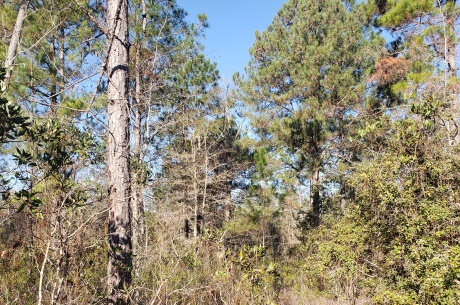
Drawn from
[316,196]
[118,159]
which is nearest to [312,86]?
[316,196]

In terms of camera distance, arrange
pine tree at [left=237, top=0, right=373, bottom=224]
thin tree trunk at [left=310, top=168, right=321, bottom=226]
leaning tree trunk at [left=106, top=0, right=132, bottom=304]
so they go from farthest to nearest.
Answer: thin tree trunk at [left=310, top=168, right=321, bottom=226], pine tree at [left=237, top=0, right=373, bottom=224], leaning tree trunk at [left=106, top=0, right=132, bottom=304]

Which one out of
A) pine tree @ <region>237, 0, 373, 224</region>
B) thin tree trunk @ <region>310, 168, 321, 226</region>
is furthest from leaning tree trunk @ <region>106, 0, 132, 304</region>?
thin tree trunk @ <region>310, 168, 321, 226</region>

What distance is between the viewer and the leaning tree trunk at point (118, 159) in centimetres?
276

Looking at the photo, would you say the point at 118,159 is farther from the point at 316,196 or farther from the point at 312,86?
the point at 316,196

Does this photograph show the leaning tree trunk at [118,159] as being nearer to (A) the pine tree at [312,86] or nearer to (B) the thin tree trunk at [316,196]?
(A) the pine tree at [312,86]

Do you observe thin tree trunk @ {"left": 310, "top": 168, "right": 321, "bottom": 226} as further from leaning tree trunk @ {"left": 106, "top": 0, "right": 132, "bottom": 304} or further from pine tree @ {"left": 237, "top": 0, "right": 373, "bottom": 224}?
leaning tree trunk @ {"left": 106, "top": 0, "right": 132, "bottom": 304}

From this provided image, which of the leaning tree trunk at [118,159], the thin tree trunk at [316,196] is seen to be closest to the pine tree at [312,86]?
the thin tree trunk at [316,196]

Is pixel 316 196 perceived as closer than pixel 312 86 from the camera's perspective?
No

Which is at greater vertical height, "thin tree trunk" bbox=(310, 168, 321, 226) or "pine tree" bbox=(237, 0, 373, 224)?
"pine tree" bbox=(237, 0, 373, 224)

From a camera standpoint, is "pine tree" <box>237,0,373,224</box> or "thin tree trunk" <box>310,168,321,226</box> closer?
"pine tree" <box>237,0,373,224</box>

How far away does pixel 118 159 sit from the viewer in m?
2.93

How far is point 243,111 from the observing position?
12672mm

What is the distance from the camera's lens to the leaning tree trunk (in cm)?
276

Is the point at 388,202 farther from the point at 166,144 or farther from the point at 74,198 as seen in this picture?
the point at 166,144
